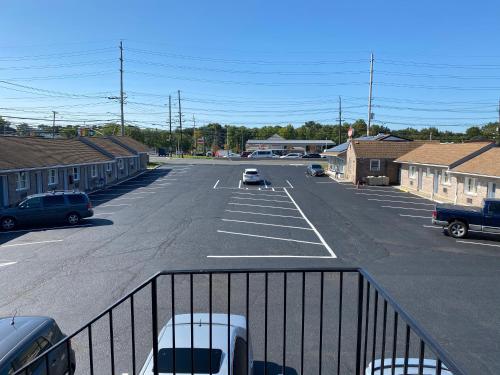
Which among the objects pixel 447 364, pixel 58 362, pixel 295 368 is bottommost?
pixel 295 368

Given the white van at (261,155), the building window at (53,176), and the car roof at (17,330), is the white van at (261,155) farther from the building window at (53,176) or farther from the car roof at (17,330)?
the car roof at (17,330)

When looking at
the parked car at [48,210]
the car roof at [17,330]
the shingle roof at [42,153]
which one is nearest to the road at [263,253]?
the parked car at [48,210]

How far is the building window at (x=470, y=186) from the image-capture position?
1038 inches

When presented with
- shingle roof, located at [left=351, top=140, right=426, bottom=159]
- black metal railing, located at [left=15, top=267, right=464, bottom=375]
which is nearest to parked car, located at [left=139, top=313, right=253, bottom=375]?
black metal railing, located at [left=15, top=267, right=464, bottom=375]

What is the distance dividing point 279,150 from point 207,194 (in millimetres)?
72860

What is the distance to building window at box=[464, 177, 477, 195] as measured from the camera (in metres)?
26.4

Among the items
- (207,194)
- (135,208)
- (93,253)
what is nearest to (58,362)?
(93,253)

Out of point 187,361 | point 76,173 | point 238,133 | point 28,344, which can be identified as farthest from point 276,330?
point 238,133

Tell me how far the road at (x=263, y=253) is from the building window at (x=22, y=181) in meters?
4.62

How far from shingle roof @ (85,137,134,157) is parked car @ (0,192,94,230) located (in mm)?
23037

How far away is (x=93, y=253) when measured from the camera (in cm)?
1530

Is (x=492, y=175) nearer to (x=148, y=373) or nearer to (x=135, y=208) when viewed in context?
(x=135, y=208)

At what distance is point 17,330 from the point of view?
623 centimetres

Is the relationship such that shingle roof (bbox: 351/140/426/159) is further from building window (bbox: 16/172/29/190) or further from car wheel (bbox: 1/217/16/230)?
car wheel (bbox: 1/217/16/230)
